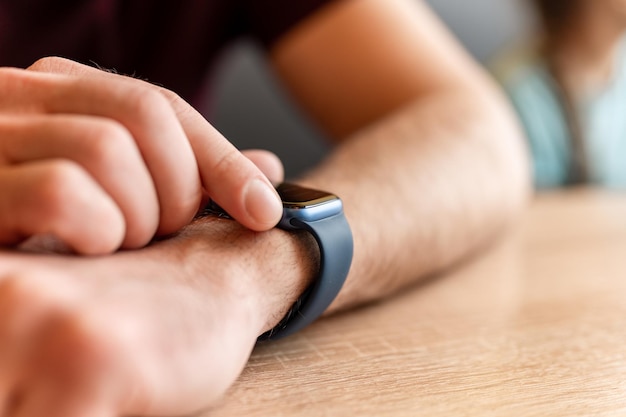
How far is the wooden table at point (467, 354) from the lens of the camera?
0.36 metres

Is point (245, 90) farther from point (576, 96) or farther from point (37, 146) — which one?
point (37, 146)

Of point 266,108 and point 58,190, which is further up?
point 58,190

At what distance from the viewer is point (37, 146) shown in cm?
33

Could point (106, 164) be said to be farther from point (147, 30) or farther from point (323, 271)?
point (147, 30)

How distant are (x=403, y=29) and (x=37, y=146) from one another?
0.66 m

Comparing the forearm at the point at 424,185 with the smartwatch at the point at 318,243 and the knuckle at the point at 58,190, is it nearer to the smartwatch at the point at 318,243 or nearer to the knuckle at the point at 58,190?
the smartwatch at the point at 318,243

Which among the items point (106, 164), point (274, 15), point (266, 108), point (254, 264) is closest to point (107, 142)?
point (106, 164)

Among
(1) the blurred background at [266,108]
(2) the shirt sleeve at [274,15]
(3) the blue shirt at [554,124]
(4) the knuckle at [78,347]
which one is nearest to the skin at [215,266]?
(4) the knuckle at [78,347]

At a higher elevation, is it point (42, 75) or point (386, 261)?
point (42, 75)

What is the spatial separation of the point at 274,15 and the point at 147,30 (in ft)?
0.60

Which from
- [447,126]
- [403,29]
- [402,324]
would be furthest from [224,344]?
[403,29]

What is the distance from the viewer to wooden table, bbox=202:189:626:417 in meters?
0.36

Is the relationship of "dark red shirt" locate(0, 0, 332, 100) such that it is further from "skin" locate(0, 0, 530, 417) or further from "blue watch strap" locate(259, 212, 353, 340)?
"blue watch strap" locate(259, 212, 353, 340)

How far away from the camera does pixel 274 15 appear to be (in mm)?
934
